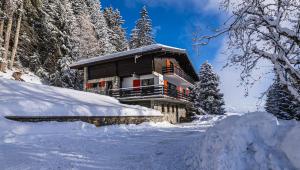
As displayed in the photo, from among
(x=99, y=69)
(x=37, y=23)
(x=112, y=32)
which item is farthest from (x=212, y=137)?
(x=112, y=32)

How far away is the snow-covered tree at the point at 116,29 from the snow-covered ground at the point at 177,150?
46.6 meters

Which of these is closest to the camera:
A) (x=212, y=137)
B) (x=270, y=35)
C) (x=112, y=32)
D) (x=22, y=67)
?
(x=212, y=137)

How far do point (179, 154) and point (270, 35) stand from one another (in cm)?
423

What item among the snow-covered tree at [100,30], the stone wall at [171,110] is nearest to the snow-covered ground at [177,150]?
the stone wall at [171,110]

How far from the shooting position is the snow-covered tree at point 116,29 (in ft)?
187

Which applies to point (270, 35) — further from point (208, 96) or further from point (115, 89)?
point (208, 96)

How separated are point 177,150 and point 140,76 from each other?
23.4 meters

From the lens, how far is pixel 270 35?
21.7 feet

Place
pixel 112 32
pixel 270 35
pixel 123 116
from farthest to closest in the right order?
pixel 112 32 → pixel 123 116 → pixel 270 35

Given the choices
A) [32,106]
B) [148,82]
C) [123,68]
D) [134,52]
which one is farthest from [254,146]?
[123,68]

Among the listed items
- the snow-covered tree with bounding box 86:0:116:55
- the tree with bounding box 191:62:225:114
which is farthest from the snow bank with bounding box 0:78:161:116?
the snow-covered tree with bounding box 86:0:116:55

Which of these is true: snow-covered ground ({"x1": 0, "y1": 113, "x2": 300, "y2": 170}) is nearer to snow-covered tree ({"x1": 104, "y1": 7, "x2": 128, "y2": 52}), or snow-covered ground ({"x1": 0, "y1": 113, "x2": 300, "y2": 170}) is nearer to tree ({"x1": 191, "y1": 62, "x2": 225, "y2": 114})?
tree ({"x1": 191, "y1": 62, "x2": 225, "y2": 114})

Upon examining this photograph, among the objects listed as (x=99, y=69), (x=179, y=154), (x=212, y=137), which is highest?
(x=99, y=69)

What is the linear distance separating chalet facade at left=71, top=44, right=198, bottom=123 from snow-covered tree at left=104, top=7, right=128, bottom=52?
22960mm
